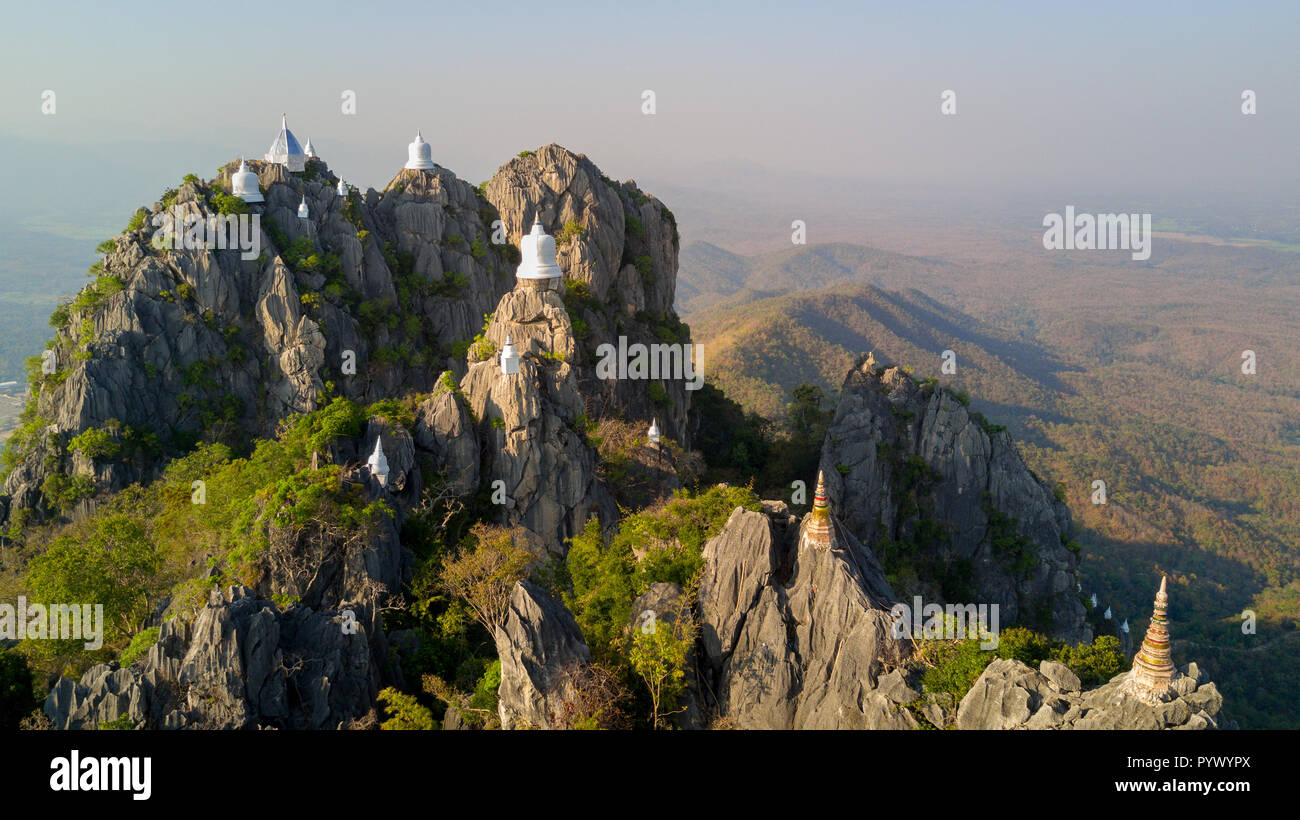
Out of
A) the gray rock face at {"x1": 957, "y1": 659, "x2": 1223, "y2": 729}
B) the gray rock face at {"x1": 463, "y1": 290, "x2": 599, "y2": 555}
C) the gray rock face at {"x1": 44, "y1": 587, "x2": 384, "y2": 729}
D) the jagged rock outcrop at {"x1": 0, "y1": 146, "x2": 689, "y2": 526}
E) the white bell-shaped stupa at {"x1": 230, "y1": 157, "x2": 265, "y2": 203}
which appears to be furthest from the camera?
the white bell-shaped stupa at {"x1": 230, "y1": 157, "x2": 265, "y2": 203}

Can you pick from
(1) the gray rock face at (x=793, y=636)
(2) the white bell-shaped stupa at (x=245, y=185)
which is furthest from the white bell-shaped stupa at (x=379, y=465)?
(2) the white bell-shaped stupa at (x=245, y=185)

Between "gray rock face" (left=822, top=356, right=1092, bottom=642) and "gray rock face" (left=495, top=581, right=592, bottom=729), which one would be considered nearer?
"gray rock face" (left=495, top=581, right=592, bottom=729)

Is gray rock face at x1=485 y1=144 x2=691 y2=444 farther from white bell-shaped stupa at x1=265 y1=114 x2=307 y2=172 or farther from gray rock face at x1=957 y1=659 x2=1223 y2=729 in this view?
gray rock face at x1=957 y1=659 x2=1223 y2=729

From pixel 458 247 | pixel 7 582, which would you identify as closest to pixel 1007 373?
pixel 458 247

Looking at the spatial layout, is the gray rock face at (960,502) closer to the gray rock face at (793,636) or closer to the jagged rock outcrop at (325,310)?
the jagged rock outcrop at (325,310)

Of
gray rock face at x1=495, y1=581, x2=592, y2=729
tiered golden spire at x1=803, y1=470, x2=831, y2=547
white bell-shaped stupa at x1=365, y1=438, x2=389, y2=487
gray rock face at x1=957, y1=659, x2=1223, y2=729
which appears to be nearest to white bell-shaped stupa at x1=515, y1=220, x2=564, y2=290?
white bell-shaped stupa at x1=365, y1=438, x2=389, y2=487

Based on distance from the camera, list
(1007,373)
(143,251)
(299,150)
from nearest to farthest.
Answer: (143,251) < (299,150) < (1007,373)

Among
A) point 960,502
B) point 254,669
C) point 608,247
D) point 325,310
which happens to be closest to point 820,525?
point 254,669

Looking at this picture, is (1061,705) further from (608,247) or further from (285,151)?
(285,151)

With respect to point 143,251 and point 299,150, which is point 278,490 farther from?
point 299,150
